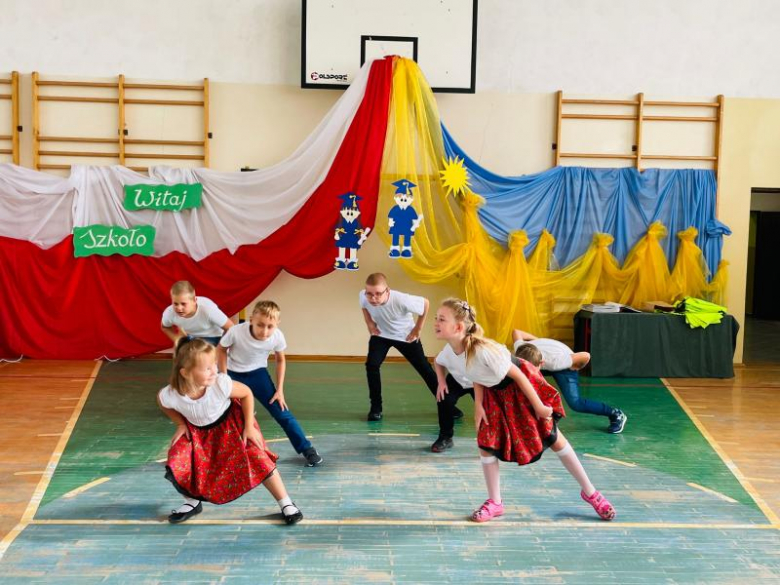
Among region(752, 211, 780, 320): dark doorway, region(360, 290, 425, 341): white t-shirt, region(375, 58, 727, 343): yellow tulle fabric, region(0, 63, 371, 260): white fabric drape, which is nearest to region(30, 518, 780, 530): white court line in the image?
region(360, 290, 425, 341): white t-shirt

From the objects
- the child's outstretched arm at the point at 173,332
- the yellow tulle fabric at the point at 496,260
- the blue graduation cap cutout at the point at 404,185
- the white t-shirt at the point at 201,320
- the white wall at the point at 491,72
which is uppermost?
the white wall at the point at 491,72

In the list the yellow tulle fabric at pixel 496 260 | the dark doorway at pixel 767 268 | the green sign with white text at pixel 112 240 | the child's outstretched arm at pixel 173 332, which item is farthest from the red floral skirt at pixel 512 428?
the dark doorway at pixel 767 268

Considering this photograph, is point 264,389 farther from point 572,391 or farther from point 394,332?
point 572,391

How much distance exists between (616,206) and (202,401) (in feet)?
19.6

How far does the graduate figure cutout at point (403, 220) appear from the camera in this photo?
8336 millimetres

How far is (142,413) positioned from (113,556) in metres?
2.79

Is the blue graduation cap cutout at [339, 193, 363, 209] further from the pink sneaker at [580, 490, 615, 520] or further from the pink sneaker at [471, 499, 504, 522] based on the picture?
the pink sneaker at [580, 490, 615, 520]

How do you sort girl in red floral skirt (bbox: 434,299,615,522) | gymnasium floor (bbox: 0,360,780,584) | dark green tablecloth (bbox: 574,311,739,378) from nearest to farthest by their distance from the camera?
1. gymnasium floor (bbox: 0,360,780,584)
2. girl in red floral skirt (bbox: 434,299,615,522)
3. dark green tablecloth (bbox: 574,311,739,378)

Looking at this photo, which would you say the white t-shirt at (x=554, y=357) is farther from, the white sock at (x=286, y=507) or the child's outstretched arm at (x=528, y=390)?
the white sock at (x=286, y=507)

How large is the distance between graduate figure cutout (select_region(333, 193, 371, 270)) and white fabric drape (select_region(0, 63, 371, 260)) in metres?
0.39

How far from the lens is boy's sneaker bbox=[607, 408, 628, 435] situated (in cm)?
629

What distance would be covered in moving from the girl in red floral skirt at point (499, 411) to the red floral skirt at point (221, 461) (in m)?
1.14

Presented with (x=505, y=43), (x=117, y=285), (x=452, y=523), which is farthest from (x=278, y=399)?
(x=505, y=43)

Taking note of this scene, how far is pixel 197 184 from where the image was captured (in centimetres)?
866
